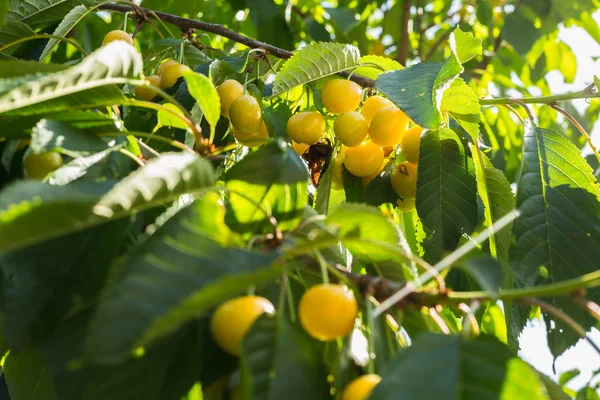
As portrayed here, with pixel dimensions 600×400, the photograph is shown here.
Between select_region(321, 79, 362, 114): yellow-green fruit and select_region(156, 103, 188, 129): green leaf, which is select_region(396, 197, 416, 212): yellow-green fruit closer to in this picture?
select_region(321, 79, 362, 114): yellow-green fruit

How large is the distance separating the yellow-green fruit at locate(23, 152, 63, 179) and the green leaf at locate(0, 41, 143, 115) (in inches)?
3.0

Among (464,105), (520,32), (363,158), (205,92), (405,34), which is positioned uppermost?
(205,92)

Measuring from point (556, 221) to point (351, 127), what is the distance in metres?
0.36

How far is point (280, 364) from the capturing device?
48 centimetres

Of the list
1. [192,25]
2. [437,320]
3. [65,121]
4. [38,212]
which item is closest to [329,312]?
[437,320]

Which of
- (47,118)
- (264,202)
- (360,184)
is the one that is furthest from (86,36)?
(264,202)

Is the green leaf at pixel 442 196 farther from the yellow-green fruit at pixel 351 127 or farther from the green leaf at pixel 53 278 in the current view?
the green leaf at pixel 53 278

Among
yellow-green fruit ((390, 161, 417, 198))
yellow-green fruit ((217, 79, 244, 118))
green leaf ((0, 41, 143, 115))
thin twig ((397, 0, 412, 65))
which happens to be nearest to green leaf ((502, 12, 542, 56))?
thin twig ((397, 0, 412, 65))

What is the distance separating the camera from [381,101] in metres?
1.02

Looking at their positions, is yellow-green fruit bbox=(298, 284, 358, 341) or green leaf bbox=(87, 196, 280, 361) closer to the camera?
green leaf bbox=(87, 196, 280, 361)

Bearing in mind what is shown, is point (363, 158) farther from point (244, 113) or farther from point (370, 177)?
point (244, 113)

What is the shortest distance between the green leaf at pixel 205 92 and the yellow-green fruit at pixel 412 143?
1.34ft

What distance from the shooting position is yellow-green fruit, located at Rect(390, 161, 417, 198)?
1047 millimetres

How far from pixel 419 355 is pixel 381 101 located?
0.61 metres
